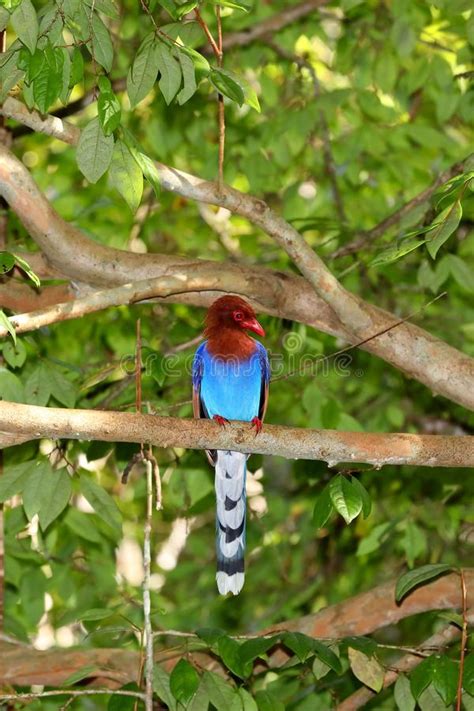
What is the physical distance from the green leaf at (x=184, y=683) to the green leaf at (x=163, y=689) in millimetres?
181

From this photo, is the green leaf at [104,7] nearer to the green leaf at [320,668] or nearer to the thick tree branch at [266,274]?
the thick tree branch at [266,274]

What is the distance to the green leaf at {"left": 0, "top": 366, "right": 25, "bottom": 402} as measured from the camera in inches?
150

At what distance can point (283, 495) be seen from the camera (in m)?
7.45

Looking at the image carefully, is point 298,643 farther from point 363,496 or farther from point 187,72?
point 187,72

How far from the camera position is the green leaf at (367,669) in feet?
12.6

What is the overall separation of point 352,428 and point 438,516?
107cm

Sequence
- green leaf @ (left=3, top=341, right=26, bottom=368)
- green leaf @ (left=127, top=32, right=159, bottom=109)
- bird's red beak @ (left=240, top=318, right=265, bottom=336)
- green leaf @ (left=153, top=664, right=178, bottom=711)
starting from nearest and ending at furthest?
green leaf @ (left=127, top=32, right=159, bottom=109), green leaf @ (left=153, top=664, right=178, bottom=711), green leaf @ (left=3, top=341, right=26, bottom=368), bird's red beak @ (left=240, top=318, right=265, bottom=336)

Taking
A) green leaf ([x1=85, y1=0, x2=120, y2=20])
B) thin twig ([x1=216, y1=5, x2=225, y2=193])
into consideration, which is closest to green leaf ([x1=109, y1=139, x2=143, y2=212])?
green leaf ([x1=85, y1=0, x2=120, y2=20])

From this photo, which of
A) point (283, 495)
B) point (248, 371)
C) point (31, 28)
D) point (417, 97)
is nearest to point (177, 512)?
point (248, 371)

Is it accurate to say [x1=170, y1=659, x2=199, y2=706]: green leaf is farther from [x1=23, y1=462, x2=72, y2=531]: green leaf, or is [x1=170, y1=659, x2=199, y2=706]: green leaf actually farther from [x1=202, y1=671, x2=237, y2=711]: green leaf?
[x1=23, y1=462, x2=72, y2=531]: green leaf

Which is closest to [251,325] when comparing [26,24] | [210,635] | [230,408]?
[230,408]

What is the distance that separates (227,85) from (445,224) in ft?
2.92

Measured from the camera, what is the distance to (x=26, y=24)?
2.93 m

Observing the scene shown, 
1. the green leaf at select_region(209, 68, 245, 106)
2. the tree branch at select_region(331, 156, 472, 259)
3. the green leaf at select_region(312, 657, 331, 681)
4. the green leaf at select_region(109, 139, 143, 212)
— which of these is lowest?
the green leaf at select_region(312, 657, 331, 681)
